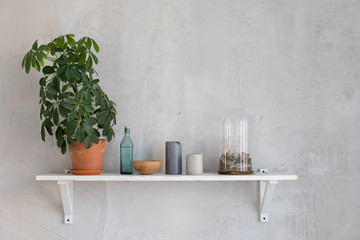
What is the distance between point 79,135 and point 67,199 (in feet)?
1.02

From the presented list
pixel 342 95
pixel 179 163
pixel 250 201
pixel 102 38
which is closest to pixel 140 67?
pixel 102 38

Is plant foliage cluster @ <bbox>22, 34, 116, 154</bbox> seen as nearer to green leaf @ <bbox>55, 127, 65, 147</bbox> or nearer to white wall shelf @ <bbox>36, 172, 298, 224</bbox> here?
green leaf @ <bbox>55, 127, 65, 147</bbox>

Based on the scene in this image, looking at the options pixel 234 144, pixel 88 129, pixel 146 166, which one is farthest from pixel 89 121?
pixel 234 144

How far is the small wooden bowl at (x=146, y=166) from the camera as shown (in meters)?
1.57

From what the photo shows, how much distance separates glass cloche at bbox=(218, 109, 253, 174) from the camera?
62.9 inches

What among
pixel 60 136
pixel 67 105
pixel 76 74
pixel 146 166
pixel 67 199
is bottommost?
pixel 67 199

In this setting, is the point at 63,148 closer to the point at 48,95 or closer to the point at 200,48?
the point at 48,95

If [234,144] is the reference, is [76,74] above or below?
above

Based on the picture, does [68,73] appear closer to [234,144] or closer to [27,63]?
[27,63]

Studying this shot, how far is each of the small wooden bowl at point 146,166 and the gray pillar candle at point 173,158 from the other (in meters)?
0.04

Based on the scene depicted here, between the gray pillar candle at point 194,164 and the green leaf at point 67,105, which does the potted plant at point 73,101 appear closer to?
the green leaf at point 67,105

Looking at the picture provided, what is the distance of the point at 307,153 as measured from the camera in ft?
5.81

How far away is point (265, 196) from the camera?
1.68 meters

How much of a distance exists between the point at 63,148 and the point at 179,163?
0.45 m
